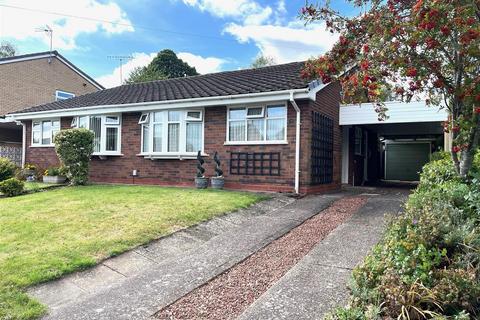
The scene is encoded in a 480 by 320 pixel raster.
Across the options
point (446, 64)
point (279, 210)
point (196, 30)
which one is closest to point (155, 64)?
point (196, 30)

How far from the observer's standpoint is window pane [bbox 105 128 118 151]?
1400 cm

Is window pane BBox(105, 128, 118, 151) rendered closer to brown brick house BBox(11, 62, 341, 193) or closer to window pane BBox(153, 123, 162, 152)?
brown brick house BBox(11, 62, 341, 193)

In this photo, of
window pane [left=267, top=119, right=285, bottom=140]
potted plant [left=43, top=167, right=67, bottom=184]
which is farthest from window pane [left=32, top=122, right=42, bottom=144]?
window pane [left=267, top=119, right=285, bottom=140]

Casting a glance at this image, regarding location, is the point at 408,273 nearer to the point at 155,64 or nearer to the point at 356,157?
the point at 356,157

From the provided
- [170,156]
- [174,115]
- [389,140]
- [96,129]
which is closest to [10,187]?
[96,129]

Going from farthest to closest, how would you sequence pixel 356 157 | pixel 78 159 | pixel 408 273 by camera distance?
pixel 356 157, pixel 78 159, pixel 408 273

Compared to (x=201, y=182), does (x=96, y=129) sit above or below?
above

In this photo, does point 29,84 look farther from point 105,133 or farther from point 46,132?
point 105,133

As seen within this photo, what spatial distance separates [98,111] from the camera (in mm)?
13914

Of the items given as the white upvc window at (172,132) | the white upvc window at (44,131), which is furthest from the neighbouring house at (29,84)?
the white upvc window at (172,132)

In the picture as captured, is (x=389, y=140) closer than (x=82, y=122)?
No

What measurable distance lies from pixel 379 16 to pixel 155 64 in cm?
3881

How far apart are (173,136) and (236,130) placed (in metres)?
2.48

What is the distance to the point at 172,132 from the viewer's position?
1260 centimetres
